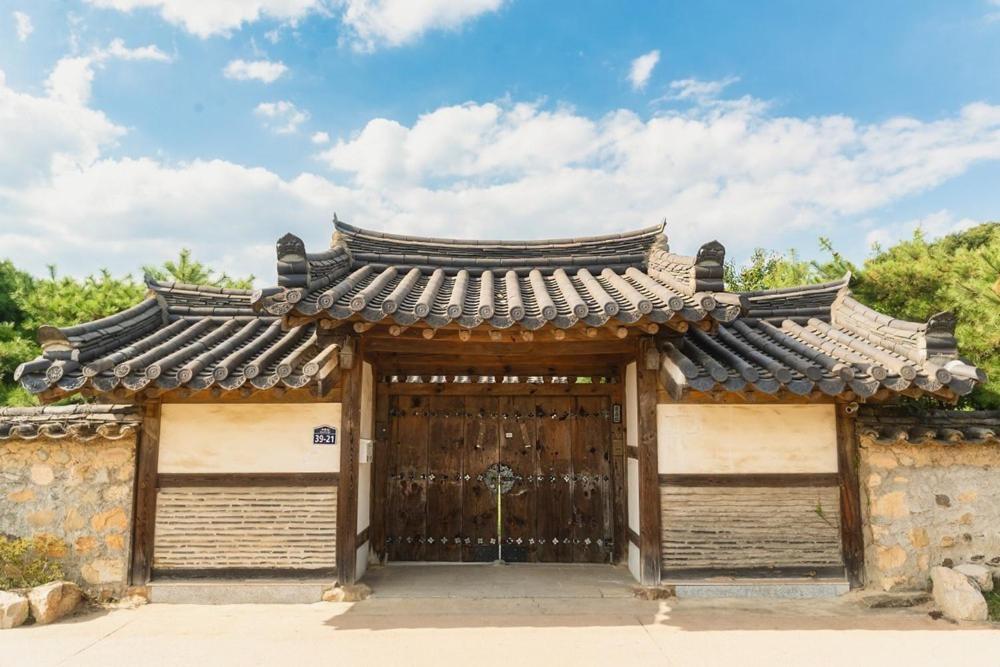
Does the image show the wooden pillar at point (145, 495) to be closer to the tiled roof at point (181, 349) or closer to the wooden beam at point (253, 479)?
the wooden beam at point (253, 479)

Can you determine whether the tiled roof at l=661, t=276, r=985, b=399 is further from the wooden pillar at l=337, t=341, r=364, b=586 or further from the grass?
the wooden pillar at l=337, t=341, r=364, b=586

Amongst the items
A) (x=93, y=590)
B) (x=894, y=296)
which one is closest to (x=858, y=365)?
(x=894, y=296)

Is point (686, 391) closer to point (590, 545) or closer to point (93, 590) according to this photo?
point (590, 545)

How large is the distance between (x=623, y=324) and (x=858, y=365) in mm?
Result: 2443

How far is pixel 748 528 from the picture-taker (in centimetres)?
655

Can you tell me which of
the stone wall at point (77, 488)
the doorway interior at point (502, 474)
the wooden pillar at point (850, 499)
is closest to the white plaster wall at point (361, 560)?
the doorway interior at point (502, 474)

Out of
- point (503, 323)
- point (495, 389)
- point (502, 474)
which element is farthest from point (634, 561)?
point (503, 323)

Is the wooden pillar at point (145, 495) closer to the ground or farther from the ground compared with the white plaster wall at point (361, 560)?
farther from the ground

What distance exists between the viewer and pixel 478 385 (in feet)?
26.8

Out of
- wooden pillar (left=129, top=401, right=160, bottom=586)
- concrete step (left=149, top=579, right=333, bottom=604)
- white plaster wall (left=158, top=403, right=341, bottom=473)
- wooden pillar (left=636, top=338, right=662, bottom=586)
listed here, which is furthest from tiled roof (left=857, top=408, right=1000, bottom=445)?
wooden pillar (left=129, top=401, right=160, bottom=586)

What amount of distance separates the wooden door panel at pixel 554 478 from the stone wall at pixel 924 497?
3.35 meters

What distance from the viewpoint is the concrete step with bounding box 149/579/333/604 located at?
633cm

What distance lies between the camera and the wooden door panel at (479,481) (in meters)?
8.09

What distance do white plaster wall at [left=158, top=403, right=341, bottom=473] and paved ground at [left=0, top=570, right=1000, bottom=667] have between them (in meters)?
1.39
